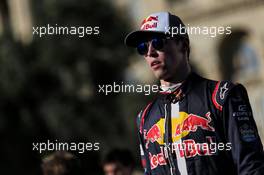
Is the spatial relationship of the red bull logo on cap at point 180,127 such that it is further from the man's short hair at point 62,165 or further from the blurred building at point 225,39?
the blurred building at point 225,39

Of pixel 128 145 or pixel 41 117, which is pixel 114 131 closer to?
pixel 128 145

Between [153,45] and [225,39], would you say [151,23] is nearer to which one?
[153,45]

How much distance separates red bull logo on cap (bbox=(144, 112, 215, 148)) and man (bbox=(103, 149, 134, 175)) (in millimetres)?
4325

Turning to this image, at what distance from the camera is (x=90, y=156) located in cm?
2812

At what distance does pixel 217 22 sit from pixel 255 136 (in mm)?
32446

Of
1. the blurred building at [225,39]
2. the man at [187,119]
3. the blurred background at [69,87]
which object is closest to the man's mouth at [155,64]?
the man at [187,119]

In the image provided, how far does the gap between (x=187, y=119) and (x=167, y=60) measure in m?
0.35

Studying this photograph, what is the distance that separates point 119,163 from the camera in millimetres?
8812

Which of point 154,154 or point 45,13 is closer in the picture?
point 154,154

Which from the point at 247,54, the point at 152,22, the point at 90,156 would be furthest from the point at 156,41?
the point at 247,54

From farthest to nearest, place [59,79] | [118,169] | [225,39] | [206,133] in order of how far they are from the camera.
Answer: [225,39] < [59,79] < [118,169] < [206,133]

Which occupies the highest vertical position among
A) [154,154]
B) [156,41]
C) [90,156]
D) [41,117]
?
[41,117]

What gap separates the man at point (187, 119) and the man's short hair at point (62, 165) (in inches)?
59.9

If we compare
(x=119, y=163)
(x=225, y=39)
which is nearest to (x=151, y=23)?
(x=119, y=163)
